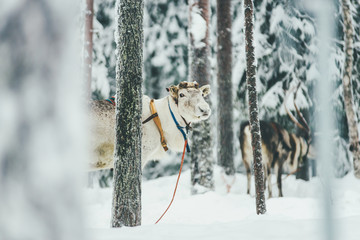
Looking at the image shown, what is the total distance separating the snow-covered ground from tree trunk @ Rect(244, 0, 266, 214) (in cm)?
36

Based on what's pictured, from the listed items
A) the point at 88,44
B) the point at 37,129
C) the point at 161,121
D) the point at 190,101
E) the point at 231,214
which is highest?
the point at 88,44

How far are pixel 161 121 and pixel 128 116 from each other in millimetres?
1839

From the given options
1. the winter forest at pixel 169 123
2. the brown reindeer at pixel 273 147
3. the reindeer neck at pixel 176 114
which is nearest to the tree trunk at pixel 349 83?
the winter forest at pixel 169 123

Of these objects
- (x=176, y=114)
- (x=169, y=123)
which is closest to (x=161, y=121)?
(x=169, y=123)

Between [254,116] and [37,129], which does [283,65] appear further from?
[37,129]

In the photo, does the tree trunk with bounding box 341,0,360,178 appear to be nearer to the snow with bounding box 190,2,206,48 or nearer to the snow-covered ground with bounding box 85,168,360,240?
the snow-covered ground with bounding box 85,168,360,240

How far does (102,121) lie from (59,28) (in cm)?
456

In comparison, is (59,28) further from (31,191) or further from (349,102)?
(349,102)

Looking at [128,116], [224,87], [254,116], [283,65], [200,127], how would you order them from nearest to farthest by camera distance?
[128,116]
[254,116]
[200,127]
[224,87]
[283,65]

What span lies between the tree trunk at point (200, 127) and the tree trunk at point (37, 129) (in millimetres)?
6444

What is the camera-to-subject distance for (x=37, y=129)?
1.04 m

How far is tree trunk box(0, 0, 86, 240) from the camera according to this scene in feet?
3.33

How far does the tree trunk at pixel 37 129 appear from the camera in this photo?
102 centimetres

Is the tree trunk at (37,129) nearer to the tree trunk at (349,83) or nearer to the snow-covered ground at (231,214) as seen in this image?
the snow-covered ground at (231,214)
